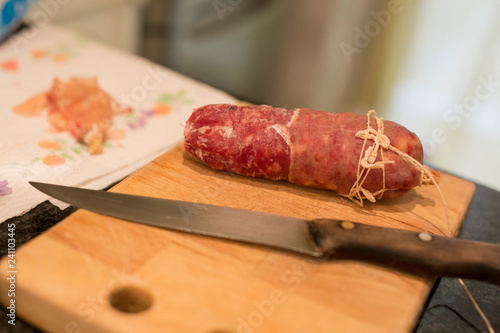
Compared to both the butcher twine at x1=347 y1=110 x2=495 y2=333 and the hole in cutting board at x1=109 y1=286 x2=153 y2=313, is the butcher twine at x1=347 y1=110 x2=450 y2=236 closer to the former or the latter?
the butcher twine at x1=347 y1=110 x2=495 y2=333

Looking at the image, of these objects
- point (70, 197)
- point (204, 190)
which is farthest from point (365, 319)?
point (70, 197)

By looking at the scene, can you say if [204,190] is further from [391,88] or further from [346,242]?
[391,88]

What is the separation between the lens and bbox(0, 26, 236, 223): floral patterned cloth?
126 centimetres

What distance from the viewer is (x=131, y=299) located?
90 centimetres

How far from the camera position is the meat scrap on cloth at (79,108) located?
56.4 inches

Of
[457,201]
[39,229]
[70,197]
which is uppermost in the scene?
[457,201]

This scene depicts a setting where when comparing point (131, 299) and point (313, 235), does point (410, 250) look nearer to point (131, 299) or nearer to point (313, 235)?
point (313, 235)

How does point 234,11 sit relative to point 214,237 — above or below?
above

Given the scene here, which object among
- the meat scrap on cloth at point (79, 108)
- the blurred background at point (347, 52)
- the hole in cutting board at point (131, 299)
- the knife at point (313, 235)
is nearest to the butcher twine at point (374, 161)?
the knife at point (313, 235)

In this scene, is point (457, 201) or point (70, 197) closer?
point (70, 197)

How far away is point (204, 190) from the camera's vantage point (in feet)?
3.81

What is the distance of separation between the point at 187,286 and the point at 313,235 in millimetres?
277

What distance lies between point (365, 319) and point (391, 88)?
1797 millimetres

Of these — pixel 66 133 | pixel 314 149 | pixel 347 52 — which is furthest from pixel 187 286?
pixel 347 52
